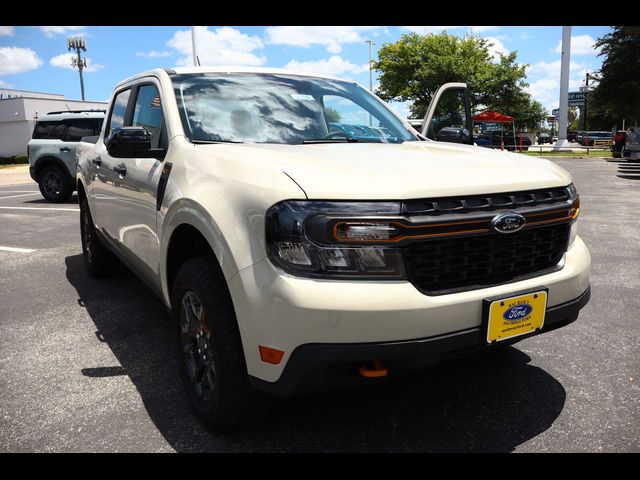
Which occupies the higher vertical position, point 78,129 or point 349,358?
point 78,129

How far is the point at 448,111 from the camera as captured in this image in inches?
192

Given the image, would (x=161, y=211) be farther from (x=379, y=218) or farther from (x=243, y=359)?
(x=379, y=218)

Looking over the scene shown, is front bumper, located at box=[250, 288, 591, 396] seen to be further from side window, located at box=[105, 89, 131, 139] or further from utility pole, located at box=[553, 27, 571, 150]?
utility pole, located at box=[553, 27, 571, 150]

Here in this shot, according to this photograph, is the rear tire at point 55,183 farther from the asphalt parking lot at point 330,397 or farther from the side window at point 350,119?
the side window at point 350,119

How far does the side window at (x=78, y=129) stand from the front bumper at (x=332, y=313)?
1130cm

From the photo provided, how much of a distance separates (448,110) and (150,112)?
102 inches

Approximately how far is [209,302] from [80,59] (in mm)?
61110

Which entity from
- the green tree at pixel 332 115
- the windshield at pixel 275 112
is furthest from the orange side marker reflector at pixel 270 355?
the green tree at pixel 332 115

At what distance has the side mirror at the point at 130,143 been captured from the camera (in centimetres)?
297

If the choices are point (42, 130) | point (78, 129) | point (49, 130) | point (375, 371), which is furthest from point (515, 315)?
point (42, 130)

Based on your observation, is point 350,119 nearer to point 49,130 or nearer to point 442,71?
point 49,130

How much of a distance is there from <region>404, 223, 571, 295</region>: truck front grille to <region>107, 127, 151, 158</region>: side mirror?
167 centimetres

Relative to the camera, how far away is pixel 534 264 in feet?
8.23

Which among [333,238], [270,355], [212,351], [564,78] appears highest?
[564,78]
